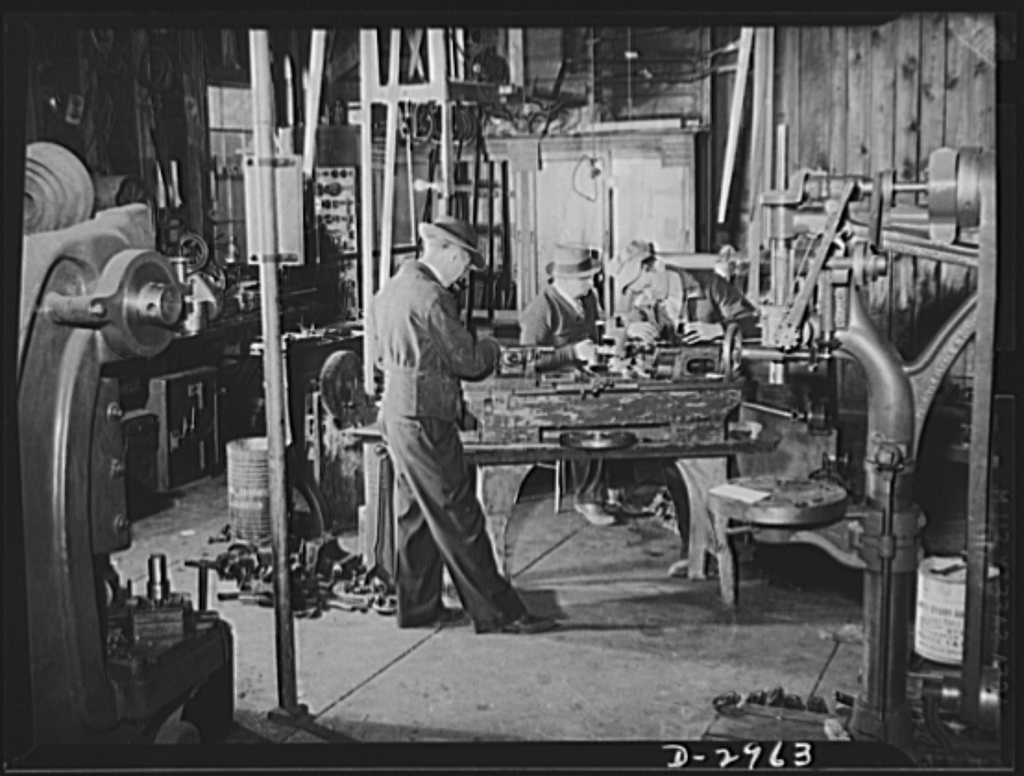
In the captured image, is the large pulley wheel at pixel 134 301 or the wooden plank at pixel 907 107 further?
the wooden plank at pixel 907 107

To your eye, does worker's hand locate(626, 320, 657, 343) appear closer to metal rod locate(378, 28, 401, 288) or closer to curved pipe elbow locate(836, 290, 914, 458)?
curved pipe elbow locate(836, 290, 914, 458)

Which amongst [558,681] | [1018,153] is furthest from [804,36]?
[558,681]

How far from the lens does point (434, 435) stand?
241 cm

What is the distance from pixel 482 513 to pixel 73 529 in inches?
25.4

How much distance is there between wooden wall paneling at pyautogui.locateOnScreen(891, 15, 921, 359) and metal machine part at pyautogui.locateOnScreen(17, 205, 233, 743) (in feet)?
3.75

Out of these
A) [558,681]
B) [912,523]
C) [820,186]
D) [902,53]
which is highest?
[902,53]

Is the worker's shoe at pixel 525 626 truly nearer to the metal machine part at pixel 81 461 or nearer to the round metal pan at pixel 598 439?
the round metal pan at pixel 598 439

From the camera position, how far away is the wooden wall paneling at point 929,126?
2.32m

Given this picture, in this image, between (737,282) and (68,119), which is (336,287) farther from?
(737,282)

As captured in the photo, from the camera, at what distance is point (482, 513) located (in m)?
2.43

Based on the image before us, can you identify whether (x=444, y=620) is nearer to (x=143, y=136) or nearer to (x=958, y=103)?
(x=143, y=136)

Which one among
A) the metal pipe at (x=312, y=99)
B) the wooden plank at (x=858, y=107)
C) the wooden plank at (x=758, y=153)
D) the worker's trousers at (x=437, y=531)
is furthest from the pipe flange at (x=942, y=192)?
the metal pipe at (x=312, y=99)

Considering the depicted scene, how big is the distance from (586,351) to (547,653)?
1.63 ft

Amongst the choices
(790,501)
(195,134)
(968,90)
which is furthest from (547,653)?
(968,90)
